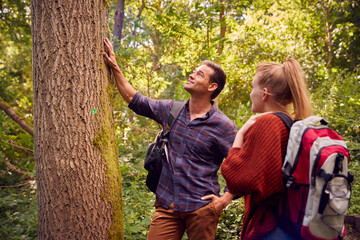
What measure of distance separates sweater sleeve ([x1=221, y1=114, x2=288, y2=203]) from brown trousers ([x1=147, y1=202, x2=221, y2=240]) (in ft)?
3.26

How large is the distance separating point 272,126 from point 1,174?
5.46 metres

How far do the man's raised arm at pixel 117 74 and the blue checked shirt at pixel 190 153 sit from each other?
0.09 m

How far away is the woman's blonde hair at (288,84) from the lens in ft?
5.83

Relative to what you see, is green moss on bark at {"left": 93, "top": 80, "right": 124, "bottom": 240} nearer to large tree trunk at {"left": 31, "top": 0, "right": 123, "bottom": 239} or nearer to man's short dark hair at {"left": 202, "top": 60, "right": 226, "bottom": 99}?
large tree trunk at {"left": 31, "top": 0, "right": 123, "bottom": 239}

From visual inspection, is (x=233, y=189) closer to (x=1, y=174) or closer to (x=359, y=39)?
(x=1, y=174)

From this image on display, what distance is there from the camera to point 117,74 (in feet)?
9.04

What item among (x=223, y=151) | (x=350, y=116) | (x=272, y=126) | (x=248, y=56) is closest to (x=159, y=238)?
(x=223, y=151)

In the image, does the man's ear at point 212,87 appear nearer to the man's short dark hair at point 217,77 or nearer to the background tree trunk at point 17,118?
A: the man's short dark hair at point 217,77

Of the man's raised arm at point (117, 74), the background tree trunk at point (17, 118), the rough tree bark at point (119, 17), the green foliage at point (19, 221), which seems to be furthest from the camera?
the rough tree bark at point (119, 17)

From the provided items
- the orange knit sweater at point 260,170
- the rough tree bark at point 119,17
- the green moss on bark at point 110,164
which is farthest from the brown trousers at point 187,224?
the rough tree bark at point 119,17

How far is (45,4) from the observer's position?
2336 millimetres

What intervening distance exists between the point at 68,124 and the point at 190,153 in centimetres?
111

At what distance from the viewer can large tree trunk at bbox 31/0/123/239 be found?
7.48 ft

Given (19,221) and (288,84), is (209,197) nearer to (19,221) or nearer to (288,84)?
(288,84)
